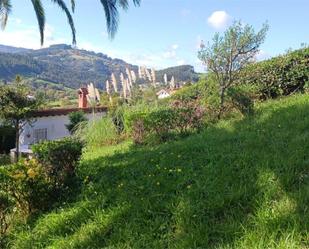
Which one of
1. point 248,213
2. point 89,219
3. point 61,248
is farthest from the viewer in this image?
point 89,219

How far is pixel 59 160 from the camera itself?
5.36 m

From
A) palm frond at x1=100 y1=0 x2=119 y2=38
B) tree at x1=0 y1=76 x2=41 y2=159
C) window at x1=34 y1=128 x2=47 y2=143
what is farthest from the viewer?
window at x1=34 y1=128 x2=47 y2=143

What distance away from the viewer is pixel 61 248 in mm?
3840

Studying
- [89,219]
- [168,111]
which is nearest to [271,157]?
[89,219]

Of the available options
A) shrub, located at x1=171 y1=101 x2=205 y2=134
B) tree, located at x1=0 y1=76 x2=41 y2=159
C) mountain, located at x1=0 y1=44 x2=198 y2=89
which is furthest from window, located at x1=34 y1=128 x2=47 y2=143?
mountain, located at x1=0 y1=44 x2=198 y2=89

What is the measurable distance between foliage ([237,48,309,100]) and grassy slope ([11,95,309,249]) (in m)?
5.73

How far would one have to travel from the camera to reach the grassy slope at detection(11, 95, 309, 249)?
3266mm

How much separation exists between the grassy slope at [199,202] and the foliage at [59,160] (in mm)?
274

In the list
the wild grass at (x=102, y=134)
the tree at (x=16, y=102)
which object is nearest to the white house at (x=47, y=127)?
the tree at (x=16, y=102)

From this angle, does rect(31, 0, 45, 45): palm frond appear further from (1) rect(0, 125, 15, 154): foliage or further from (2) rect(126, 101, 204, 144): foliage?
(1) rect(0, 125, 15, 154): foliage

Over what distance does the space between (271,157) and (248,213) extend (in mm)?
1201

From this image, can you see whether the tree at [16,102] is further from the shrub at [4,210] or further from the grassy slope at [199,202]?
the shrub at [4,210]

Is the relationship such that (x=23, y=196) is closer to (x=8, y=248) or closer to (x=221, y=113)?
(x=8, y=248)

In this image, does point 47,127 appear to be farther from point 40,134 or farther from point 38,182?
point 38,182
